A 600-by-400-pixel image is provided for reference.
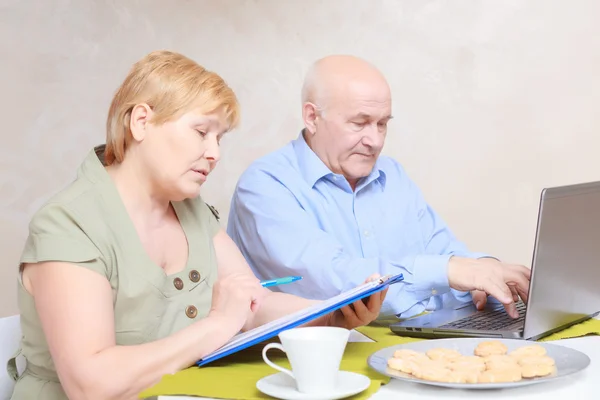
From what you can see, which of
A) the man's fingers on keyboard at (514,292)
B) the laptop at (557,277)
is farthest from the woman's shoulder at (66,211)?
the man's fingers on keyboard at (514,292)

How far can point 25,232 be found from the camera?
12.0 ft

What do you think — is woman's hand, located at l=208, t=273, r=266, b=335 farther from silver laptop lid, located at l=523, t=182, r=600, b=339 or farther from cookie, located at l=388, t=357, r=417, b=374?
silver laptop lid, located at l=523, t=182, r=600, b=339

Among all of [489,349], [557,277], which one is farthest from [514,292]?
[489,349]

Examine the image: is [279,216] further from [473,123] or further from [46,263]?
[473,123]

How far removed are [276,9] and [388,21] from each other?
1.70 feet

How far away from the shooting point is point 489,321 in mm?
1697

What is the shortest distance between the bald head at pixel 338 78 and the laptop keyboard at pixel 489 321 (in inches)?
31.4

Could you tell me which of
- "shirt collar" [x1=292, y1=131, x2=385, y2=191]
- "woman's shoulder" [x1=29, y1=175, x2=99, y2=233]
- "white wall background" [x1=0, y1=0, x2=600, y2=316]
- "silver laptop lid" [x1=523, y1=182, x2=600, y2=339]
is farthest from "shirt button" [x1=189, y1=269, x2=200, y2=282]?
"white wall background" [x1=0, y1=0, x2=600, y2=316]

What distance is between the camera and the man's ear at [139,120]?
1.50m

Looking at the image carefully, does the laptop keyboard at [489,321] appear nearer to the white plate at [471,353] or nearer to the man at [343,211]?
the man at [343,211]

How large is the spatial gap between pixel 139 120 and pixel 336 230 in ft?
2.88

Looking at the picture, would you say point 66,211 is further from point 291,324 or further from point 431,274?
point 431,274

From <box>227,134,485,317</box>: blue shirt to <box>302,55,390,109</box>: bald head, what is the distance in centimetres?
14

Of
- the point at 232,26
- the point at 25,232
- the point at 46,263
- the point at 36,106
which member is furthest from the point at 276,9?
the point at 46,263
